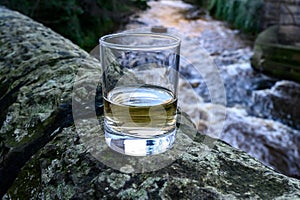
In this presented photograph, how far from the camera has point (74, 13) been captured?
3.62 meters

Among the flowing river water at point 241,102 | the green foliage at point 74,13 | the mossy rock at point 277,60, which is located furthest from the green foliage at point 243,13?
the green foliage at point 74,13

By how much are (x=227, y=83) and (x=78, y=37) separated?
3.08 meters

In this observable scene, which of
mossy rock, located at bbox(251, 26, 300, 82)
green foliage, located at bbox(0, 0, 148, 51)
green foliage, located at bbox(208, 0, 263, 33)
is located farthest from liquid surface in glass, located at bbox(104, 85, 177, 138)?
green foliage, located at bbox(208, 0, 263, 33)

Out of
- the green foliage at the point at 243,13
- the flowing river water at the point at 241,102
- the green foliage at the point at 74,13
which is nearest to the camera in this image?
the green foliage at the point at 74,13

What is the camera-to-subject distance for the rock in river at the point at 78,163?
0.66 metres

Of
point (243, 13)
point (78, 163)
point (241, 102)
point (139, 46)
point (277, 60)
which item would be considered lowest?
point (241, 102)

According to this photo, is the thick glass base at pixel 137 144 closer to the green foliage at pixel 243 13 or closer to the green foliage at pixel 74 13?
the green foliage at pixel 74 13

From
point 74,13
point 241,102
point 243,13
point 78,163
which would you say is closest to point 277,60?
point 241,102

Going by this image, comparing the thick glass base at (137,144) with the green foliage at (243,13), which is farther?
the green foliage at (243,13)

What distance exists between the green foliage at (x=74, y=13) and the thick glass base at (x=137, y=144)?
2.47 meters

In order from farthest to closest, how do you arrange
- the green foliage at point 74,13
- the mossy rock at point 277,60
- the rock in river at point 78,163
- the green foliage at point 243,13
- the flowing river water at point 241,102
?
1. the green foliage at point 243,13
2. the mossy rock at point 277,60
3. the flowing river water at point 241,102
4. the green foliage at point 74,13
5. the rock in river at point 78,163

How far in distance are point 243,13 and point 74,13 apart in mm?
5896

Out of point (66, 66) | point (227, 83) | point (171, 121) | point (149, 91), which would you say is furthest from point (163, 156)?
point (227, 83)

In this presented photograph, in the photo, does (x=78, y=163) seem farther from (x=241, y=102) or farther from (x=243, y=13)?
(x=243, y=13)
